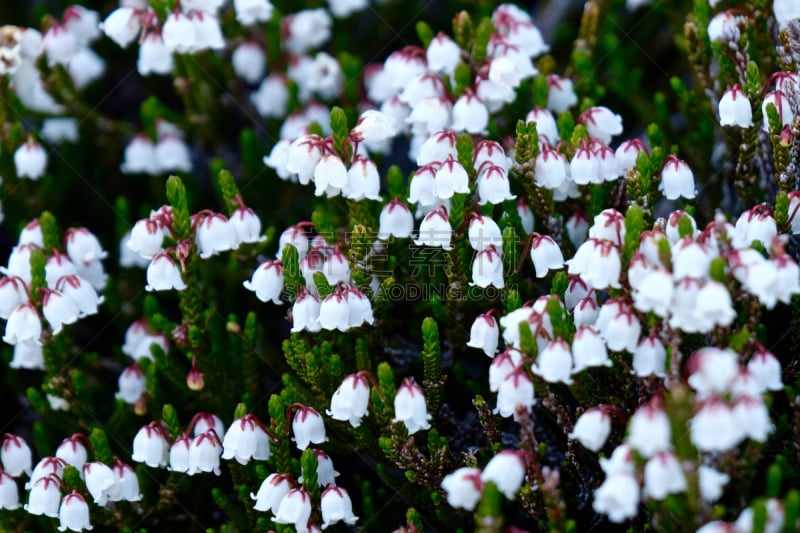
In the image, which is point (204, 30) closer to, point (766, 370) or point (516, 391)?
point (516, 391)

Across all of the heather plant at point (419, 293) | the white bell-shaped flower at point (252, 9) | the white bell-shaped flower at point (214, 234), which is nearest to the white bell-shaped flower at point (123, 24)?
the heather plant at point (419, 293)

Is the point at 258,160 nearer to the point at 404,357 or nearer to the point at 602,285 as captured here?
the point at 404,357

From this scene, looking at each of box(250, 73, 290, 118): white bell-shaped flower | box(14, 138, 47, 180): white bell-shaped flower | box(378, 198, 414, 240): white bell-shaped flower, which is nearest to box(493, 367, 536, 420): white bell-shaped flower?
box(378, 198, 414, 240): white bell-shaped flower

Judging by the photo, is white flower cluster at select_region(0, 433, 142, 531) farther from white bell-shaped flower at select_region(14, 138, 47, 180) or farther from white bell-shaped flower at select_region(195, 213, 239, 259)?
white bell-shaped flower at select_region(14, 138, 47, 180)

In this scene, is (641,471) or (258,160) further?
(258,160)

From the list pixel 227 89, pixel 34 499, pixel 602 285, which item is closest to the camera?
pixel 602 285

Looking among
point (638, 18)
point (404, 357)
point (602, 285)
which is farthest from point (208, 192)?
point (602, 285)

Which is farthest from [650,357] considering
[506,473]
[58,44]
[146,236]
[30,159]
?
[58,44]
